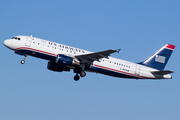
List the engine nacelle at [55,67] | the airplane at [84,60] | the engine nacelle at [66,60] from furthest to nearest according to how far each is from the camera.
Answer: the engine nacelle at [55,67], the airplane at [84,60], the engine nacelle at [66,60]

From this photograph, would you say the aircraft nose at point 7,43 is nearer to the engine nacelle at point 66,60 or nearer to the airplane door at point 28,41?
the airplane door at point 28,41

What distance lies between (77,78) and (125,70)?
7121 mm

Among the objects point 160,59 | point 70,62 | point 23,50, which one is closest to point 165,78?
point 160,59

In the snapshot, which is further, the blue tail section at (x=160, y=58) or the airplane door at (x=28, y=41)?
the blue tail section at (x=160, y=58)

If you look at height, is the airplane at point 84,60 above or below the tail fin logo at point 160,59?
below

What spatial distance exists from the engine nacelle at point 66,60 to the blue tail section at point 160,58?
37.8 ft

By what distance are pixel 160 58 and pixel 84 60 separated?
43.0 feet

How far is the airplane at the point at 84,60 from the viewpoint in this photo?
43781 mm

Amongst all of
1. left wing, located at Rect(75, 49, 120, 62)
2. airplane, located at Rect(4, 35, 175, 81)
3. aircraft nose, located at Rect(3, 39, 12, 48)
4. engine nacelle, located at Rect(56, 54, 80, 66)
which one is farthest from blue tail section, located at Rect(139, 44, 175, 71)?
aircraft nose, located at Rect(3, 39, 12, 48)

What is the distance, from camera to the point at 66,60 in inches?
1714

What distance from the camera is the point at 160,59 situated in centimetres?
5075

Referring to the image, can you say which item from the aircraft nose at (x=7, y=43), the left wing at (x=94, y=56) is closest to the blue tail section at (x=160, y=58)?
the left wing at (x=94, y=56)

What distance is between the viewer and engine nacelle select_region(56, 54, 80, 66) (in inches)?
1700

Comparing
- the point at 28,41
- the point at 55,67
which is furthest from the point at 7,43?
the point at 55,67
